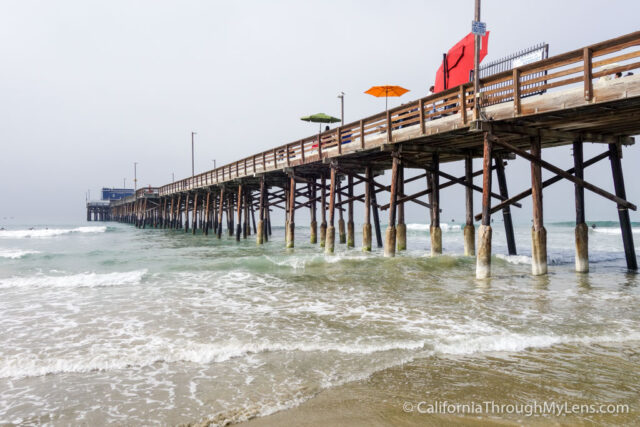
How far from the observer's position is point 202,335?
5.84m

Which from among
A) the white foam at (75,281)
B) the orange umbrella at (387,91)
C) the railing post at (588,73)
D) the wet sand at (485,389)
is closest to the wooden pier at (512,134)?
the railing post at (588,73)

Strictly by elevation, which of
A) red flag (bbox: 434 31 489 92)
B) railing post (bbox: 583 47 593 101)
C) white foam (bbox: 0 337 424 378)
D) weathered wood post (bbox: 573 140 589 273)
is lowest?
white foam (bbox: 0 337 424 378)

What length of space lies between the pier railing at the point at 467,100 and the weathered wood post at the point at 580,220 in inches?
116

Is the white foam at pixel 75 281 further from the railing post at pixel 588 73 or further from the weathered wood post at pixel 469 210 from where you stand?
the railing post at pixel 588 73

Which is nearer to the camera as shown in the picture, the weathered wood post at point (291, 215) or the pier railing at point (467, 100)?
the pier railing at point (467, 100)

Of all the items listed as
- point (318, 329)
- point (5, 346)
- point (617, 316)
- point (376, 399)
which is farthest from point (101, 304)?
point (617, 316)

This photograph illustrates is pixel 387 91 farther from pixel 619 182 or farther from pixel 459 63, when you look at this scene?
pixel 619 182

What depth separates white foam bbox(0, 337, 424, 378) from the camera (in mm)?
4664

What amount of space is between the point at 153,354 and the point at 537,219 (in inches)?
340

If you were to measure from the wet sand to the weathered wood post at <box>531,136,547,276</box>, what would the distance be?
5.16 m

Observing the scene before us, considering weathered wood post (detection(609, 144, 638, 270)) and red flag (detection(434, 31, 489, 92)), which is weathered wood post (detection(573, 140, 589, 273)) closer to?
weathered wood post (detection(609, 144, 638, 270))

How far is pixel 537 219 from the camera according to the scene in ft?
31.4

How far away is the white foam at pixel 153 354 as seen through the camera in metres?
4.66

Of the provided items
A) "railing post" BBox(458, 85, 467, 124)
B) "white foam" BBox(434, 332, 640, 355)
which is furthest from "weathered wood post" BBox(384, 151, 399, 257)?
"white foam" BBox(434, 332, 640, 355)
